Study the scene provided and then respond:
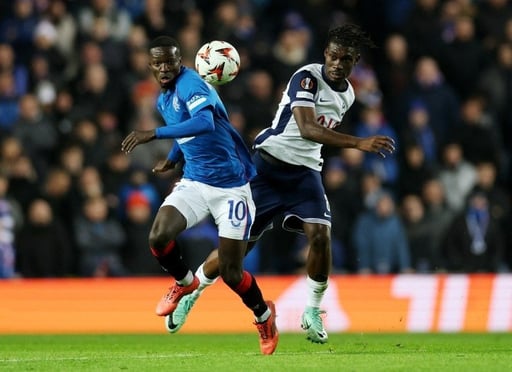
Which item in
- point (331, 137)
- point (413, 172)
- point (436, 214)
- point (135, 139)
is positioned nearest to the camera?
point (135, 139)

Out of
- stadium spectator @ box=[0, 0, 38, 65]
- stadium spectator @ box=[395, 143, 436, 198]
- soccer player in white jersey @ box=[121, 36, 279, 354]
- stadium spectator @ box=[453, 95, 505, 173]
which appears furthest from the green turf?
stadium spectator @ box=[0, 0, 38, 65]

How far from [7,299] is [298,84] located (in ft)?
17.9

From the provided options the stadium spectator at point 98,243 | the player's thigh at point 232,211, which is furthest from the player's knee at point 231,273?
the stadium spectator at point 98,243

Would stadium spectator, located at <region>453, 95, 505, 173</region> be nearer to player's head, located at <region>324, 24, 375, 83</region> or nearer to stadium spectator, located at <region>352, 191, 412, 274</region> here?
stadium spectator, located at <region>352, 191, 412, 274</region>

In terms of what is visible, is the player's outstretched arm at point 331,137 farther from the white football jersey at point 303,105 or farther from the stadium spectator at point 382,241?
the stadium spectator at point 382,241

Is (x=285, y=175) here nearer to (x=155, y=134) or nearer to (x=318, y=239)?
(x=318, y=239)

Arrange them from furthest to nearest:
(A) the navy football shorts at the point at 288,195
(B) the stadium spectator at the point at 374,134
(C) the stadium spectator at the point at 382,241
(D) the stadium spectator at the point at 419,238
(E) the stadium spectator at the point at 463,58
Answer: (E) the stadium spectator at the point at 463,58
(B) the stadium spectator at the point at 374,134
(D) the stadium spectator at the point at 419,238
(C) the stadium spectator at the point at 382,241
(A) the navy football shorts at the point at 288,195

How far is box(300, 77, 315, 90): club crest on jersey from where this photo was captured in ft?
34.0

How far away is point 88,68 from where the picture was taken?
16.8 m

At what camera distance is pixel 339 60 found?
33.9 ft

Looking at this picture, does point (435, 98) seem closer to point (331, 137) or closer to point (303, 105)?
point (303, 105)

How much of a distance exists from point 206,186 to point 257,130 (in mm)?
6350

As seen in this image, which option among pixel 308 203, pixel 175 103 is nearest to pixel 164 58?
pixel 175 103

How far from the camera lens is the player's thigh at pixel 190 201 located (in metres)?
10.1
